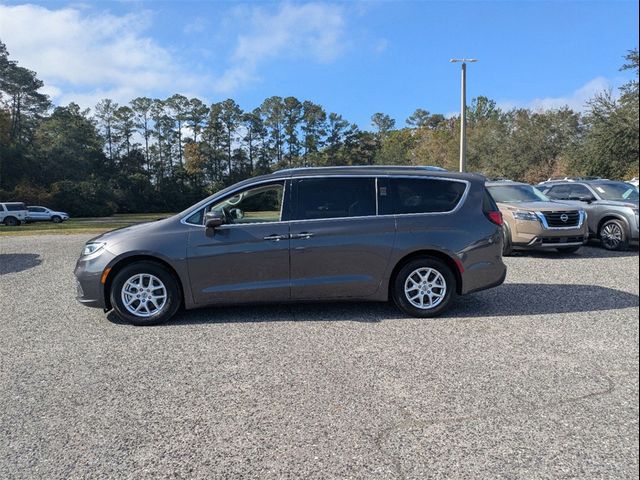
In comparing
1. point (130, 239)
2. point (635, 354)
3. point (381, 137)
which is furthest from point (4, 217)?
point (381, 137)

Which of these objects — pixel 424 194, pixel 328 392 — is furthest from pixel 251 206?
pixel 328 392

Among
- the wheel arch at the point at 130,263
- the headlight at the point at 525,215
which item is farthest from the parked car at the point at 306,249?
the headlight at the point at 525,215

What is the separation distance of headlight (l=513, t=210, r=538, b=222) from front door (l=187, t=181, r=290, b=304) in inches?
221

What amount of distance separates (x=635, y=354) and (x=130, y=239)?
205 inches

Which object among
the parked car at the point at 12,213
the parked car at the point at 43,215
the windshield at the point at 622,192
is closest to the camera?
the windshield at the point at 622,192

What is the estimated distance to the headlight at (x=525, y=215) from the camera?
8.76 m

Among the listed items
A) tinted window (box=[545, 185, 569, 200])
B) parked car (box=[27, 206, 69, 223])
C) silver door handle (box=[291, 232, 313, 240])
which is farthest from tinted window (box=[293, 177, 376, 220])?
parked car (box=[27, 206, 69, 223])

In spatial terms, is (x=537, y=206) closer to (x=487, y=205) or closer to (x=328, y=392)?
(x=487, y=205)

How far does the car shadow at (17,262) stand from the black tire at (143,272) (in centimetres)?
574

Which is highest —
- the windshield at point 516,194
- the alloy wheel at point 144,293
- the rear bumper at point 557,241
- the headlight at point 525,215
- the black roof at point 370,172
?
the black roof at point 370,172

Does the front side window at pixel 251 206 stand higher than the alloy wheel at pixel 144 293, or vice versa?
the front side window at pixel 251 206

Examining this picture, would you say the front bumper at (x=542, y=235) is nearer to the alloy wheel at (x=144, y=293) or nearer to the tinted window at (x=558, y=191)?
the tinted window at (x=558, y=191)

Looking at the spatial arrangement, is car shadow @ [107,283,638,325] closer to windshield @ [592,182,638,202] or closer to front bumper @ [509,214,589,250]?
front bumper @ [509,214,589,250]

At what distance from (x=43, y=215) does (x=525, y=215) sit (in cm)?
4460
